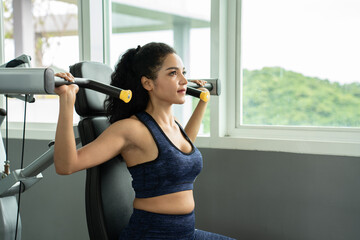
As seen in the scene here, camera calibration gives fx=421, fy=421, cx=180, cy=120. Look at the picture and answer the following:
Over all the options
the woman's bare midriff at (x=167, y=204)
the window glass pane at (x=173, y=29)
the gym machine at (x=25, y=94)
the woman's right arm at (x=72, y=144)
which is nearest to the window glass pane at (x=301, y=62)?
the window glass pane at (x=173, y=29)

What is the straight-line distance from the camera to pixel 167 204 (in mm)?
1357

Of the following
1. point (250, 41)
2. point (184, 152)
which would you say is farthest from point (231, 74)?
point (184, 152)

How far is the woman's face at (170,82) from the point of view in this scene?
1.40 meters

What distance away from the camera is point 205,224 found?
215 cm

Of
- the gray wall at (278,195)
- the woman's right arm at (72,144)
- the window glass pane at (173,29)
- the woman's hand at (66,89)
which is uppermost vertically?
the window glass pane at (173,29)

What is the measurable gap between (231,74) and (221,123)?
0.26m

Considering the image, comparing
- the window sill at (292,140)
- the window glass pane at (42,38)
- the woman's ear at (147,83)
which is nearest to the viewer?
the woman's ear at (147,83)

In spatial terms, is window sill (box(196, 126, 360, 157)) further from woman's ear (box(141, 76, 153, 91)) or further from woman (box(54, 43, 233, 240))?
woman's ear (box(141, 76, 153, 91))

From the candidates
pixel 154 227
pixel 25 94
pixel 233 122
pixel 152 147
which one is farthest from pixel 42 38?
pixel 154 227

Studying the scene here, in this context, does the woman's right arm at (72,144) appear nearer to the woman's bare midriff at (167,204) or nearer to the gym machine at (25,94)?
the gym machine at (25,94)

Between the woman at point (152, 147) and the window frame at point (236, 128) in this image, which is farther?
the window frame at point (236, 128)

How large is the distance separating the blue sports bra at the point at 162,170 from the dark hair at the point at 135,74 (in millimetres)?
71

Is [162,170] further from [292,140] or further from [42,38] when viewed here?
[42,38]

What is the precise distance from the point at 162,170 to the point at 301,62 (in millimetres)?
1043
